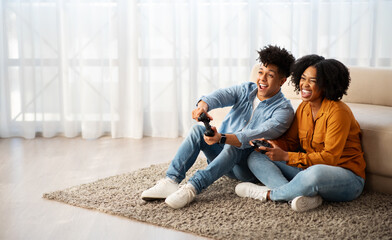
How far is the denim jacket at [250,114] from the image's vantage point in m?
2.48

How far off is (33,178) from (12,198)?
1.12 feet

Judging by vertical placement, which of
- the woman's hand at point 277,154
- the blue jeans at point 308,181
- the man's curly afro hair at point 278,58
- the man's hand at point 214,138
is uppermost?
the man's curly afro hair at point 278,58

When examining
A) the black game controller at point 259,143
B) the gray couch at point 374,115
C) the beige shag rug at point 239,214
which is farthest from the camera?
the gray couch at point 374,115

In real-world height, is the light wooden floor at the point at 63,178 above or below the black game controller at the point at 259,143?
below

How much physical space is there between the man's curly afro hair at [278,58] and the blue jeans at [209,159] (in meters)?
0.42

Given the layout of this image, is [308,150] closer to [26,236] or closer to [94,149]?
[26,236]

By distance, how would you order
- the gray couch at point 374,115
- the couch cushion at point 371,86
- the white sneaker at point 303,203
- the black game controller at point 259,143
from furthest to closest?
the couch cushion at point 371,86 → the gray couch at point 374,115 → the black game controller at point 259,143 → the white sneaker at point 303,203

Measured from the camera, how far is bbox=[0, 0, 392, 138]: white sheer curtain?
3900 mm

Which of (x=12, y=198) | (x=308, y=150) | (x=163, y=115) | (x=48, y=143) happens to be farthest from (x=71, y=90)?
(x=308, y=150)

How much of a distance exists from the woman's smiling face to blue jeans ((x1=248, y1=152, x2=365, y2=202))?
0.33 metres

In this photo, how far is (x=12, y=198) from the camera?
8.59 feet

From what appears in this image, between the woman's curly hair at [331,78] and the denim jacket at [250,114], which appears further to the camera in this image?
the denim jacket at [250,114]

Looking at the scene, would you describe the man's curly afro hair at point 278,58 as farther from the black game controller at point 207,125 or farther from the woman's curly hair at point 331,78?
the black game controller at point 207,125

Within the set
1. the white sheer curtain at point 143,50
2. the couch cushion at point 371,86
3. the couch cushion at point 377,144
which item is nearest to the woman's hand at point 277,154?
the couch cushion at point 377,144
